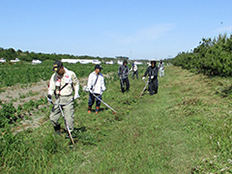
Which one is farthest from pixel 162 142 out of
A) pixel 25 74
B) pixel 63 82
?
pixel 25 74

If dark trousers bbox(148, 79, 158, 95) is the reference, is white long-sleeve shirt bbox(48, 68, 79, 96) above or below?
above

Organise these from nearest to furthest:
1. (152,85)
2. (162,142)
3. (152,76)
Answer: (162,142) < (152,76) < (152,85)

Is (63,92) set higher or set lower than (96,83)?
higher

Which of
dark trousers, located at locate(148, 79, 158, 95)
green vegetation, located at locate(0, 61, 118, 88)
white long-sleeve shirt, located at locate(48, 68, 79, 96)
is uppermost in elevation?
white long-sleeve shirt, located at locate(48, 68, 79, 96)

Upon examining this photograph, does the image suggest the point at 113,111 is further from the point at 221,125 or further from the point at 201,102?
the point at 221,125

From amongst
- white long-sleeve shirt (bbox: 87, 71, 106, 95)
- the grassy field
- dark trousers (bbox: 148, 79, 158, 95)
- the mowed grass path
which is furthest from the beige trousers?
dark trousers (bbox: 148, 79, 158, 95)

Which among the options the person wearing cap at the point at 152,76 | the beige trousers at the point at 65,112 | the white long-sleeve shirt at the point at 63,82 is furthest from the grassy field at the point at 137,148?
the person wearing cap at the point at 152,76

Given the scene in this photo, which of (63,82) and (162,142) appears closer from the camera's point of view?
(162,142)

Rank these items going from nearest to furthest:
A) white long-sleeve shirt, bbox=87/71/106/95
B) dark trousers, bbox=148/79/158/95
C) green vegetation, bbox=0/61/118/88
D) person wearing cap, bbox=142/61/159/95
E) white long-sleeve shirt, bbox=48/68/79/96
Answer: white long-sleeve shirt, bbox=48/68/79/96
white long-sleeve shirt, bbox=87/71/106/95
person wearing cap, bbox=142/61/159/95
dark trousers, bbox=148/79/158/95
green vegetation, bbox=0/61/118/88

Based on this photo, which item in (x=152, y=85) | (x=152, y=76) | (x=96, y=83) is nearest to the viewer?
(x=96, y=83)

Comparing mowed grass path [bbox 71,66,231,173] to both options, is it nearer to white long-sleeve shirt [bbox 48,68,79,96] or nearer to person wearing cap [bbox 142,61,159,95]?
white long-sleeve shirt [bbox 48,68,79,96]

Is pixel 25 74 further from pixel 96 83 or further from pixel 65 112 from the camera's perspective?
pixel 65 112

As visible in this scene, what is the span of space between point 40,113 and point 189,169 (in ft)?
26.0

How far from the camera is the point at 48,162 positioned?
4570 millimetres
